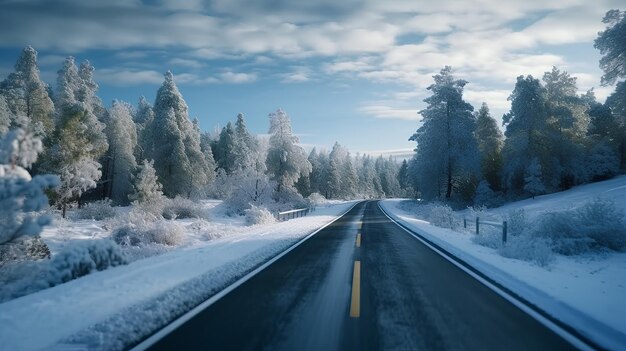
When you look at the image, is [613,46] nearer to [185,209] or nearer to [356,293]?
[356,293]

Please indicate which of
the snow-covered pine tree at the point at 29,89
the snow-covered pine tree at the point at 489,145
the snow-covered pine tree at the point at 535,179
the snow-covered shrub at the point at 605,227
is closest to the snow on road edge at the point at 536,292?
the snow-covered shrub at the point at 605,227

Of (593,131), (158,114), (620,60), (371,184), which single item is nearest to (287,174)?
(158,114)

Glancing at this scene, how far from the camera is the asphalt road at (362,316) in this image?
4973mm

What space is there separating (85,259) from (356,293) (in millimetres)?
6805

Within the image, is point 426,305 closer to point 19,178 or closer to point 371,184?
point 19,178

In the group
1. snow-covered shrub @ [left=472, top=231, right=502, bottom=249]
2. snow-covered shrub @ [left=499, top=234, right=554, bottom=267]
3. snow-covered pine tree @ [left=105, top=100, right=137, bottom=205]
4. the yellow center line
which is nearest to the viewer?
the yellow center line

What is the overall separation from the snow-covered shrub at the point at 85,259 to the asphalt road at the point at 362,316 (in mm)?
4201

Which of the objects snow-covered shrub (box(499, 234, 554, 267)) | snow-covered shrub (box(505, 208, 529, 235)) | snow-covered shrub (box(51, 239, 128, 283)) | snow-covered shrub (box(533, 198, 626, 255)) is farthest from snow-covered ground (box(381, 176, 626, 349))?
snow-covered shrub (box(51, 239, 128, 283))

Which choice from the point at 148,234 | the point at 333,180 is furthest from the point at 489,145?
the point at 333,180

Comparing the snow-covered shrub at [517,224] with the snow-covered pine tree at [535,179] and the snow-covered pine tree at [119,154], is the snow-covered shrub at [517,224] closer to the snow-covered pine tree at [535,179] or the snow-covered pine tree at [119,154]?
the snow-covered pine tree at [535,179]

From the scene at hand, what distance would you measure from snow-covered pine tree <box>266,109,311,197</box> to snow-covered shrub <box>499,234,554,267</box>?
119 ft

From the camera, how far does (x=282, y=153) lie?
1863 inches

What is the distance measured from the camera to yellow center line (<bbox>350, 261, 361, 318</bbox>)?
6223mm

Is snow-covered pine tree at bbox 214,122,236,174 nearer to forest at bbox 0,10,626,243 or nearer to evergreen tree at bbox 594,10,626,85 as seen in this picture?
forest at bbox 0,10,626,243
